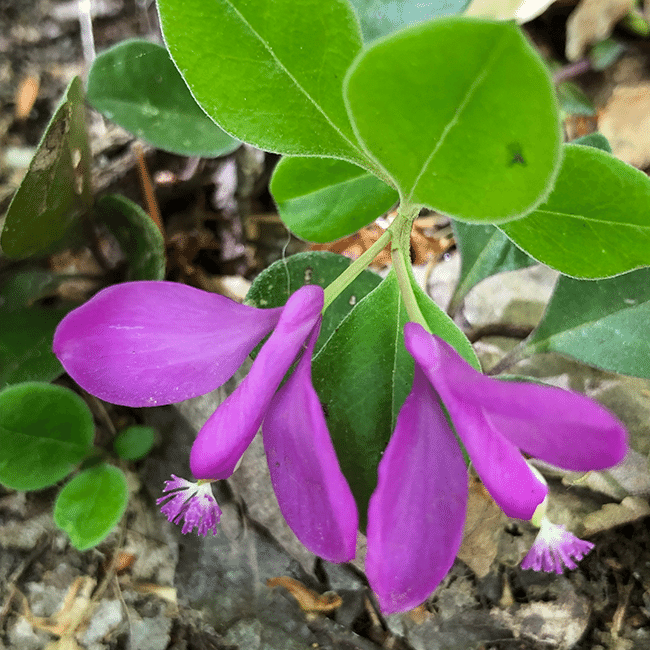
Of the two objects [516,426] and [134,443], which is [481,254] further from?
[134,443]

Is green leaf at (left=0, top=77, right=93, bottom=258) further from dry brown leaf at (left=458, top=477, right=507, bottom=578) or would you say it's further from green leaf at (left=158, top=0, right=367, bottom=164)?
dry brown leaf at (left=458, top=477, right=507, bottom=578)

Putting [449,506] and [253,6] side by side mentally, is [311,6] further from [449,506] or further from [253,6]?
[449,506]

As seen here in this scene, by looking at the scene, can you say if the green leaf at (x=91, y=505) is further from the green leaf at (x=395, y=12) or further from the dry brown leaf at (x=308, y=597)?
the green leaf at (x=395, y=12)

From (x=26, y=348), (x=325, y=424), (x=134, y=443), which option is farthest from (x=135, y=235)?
(x=325, y=424)

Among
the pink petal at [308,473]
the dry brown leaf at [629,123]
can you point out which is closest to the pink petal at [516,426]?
the pink petal at [308,473]

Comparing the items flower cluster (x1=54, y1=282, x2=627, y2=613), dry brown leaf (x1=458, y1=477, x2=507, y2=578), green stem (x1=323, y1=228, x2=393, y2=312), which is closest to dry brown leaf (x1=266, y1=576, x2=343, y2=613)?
dry brown leaf (x1=458, y1=477, x2=507, y2=578)
